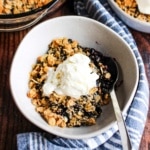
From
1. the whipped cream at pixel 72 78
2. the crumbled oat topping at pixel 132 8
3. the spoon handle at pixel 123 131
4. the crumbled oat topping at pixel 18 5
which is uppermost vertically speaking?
the crumbled oat topping at pixel 132 8

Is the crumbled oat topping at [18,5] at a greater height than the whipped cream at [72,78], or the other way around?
the crumbled oat topping at [18,5]

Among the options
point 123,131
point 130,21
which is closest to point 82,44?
point 130,21

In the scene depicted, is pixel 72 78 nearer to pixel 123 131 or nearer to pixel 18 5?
pixel 123 131

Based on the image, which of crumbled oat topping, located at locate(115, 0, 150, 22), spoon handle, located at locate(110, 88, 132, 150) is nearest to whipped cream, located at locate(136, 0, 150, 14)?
crumbled oat topping, located at locate(115, 0, 150, 22)

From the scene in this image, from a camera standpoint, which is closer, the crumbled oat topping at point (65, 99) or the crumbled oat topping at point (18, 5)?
the crumbled oat topping at point (65, 99)

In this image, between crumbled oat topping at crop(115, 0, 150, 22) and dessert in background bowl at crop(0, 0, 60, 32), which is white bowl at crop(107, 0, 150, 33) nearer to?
crumbled oat topping at crop(115, 0, 150, 22)

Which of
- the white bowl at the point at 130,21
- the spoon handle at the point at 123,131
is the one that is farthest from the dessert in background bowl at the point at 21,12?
the spoon handle at the point at 123,131

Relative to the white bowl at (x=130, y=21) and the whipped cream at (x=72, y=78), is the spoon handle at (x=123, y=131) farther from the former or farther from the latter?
the white bowl at (x=130, y=21)
